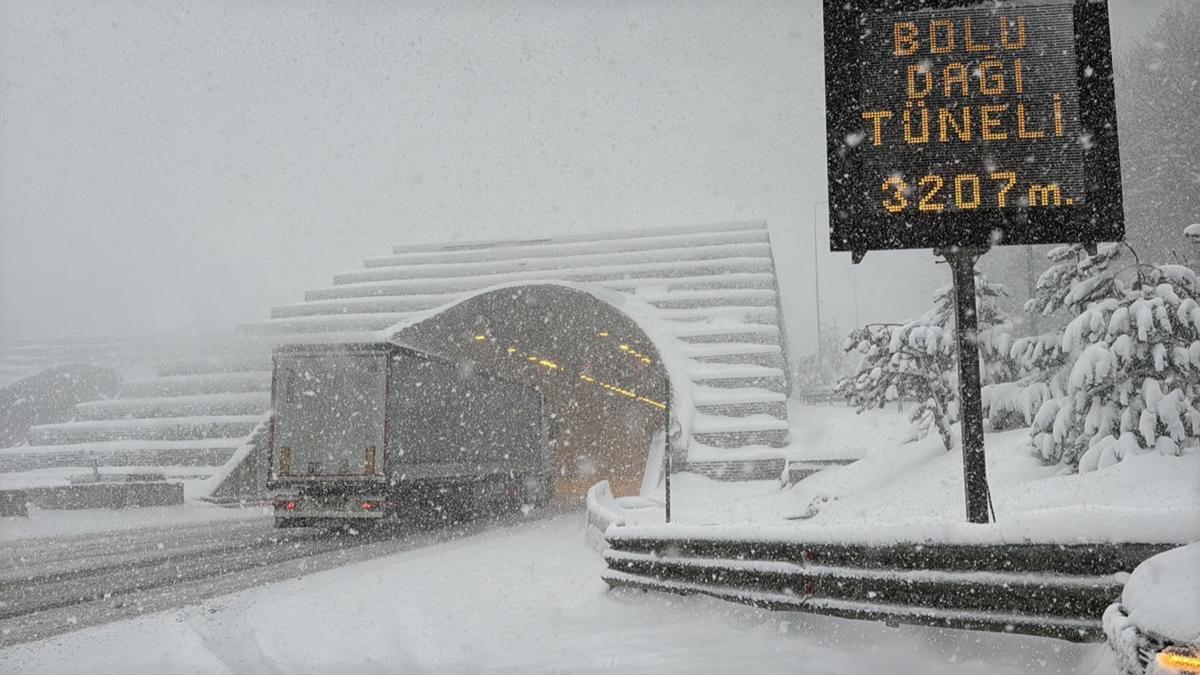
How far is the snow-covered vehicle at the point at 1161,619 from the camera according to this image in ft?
9.82

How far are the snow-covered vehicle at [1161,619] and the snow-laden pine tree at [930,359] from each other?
1579 cm

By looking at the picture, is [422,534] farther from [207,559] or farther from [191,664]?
[191,664]

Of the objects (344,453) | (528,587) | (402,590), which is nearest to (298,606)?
(402,590)

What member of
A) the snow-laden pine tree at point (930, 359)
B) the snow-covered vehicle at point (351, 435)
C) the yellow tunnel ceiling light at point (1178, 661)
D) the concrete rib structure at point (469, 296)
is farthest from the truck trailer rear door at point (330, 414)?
the yellow tunnel ceiling light at point (1178, 661)

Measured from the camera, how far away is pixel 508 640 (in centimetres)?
755

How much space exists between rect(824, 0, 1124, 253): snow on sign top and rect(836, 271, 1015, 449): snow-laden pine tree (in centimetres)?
1098

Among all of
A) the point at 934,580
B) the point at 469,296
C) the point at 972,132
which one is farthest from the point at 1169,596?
the point at 469,296

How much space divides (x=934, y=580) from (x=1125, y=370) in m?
8.40

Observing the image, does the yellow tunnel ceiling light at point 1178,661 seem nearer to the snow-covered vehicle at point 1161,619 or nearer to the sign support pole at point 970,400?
the snow-covered vehicle at point 1161,619

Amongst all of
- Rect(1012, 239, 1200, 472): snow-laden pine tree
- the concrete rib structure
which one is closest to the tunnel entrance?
the concrete rib structure

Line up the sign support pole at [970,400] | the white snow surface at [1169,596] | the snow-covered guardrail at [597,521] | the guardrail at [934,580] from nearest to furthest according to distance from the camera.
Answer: the white snow surface at [1169,596] < the guardrail at [934,580] < the sign support pole at [970,400] < the snow-covered guardrail at [597,521]

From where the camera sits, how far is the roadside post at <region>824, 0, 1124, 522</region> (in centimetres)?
789

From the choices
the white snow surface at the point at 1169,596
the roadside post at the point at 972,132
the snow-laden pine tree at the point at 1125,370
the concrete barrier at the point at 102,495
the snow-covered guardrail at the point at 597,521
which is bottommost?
the concrete barrier at the point at 102,495

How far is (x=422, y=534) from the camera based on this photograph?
1941cm
